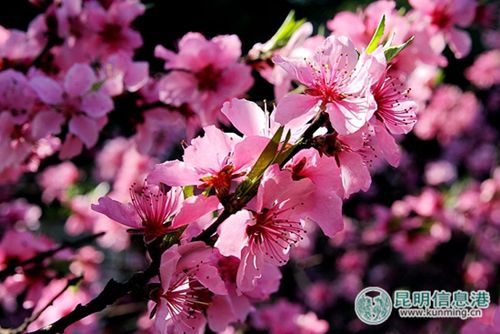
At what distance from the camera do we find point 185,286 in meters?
0.68

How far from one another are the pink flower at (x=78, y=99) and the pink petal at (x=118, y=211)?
0.45 metres

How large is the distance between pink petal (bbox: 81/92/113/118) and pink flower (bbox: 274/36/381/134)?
0.51 metres

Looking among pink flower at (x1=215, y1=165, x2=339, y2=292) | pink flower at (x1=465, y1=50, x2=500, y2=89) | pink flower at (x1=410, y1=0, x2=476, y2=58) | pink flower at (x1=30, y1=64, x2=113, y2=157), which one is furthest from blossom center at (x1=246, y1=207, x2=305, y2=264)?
pink flower at (x1=465, y1=50, x2=500, y2=89)

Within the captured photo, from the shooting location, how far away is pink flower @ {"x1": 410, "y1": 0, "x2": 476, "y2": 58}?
1236 mm

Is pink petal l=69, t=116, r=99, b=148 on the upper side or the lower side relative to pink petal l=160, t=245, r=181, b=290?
lower

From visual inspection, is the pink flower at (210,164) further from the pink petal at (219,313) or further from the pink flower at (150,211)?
the pink petal at (219,313)

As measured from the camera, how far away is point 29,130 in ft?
3.76

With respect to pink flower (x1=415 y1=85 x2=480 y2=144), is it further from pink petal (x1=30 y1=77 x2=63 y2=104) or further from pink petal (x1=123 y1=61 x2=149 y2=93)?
pink petal (x1=30 y1=77 x2=63 y2=104)

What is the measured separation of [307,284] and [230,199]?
10.5ft

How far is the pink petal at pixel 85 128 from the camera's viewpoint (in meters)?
1.12

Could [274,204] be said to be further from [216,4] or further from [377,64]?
[216,4]

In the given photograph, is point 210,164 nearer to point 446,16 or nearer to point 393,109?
point 393,109

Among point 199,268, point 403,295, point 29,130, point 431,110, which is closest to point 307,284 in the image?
point 431,110

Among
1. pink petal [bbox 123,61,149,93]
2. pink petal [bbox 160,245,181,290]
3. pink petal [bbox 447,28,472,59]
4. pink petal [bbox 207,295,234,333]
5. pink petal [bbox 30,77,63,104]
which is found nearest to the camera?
pink petal [bbox 160,245,181,290]
